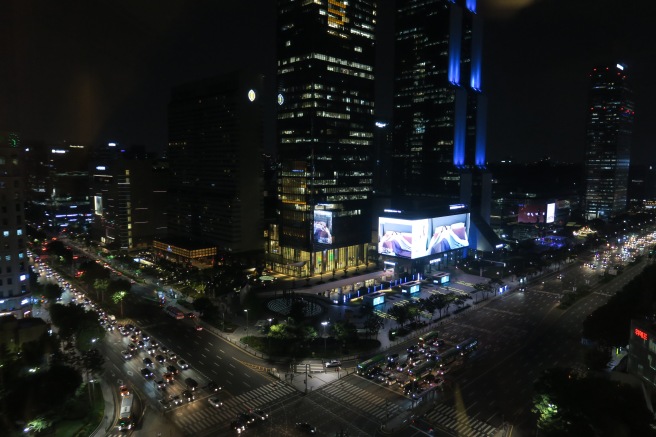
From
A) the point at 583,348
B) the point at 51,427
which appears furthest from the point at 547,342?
the point at 51,427

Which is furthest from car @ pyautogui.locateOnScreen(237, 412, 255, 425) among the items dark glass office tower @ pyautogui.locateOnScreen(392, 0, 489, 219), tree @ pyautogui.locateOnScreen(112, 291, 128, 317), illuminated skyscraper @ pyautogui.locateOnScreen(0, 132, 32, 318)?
dark glass office tower @ pyautogui.locateOnScreen(392, 0, 489, 219)

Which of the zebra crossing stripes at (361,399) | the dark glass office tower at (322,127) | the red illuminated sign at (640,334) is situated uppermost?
the dark glass office tower at (322,127)

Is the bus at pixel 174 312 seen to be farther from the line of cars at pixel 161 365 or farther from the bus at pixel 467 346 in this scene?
the bus at pixel 467 346

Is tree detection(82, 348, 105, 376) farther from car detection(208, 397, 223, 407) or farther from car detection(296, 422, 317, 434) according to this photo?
car detection(296, 422, 317, 434)

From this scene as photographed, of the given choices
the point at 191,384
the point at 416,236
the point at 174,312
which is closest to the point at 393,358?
the point at 191,384

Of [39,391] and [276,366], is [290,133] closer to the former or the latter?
[276,366]

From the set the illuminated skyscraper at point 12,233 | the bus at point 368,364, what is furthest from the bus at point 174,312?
the bus at point 368,364
